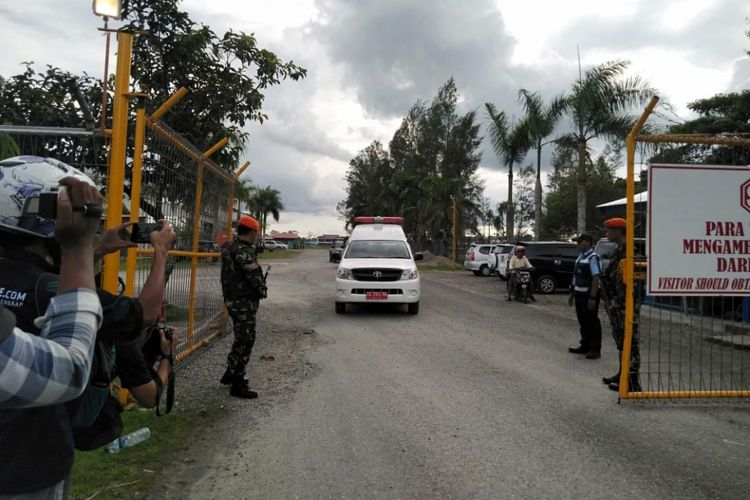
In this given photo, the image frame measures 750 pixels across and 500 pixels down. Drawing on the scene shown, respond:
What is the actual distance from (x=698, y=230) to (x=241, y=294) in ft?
15.0

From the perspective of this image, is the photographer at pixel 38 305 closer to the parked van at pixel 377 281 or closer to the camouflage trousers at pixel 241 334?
the camouflage trousers at pixel 241 334

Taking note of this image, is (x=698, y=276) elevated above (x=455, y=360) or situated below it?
above

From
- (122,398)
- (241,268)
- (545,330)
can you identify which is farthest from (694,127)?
(122,398)

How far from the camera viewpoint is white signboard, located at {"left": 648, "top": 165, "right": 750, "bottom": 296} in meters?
A: 4.96

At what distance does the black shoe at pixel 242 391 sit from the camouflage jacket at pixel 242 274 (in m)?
0.87

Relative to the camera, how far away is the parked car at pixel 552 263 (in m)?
17.0

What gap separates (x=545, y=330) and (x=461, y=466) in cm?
659

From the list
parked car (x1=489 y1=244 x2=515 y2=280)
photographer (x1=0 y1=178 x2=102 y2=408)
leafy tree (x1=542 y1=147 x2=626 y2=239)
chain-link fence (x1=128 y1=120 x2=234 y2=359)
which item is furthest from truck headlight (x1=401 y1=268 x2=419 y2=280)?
leafy tree (x1=542 y1=147 x2=626 y2=239)

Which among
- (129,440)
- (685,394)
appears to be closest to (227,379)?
(129,440)

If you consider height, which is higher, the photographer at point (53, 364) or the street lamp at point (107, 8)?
the street lamp at point (107, 8)

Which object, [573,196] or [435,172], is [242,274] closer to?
[573,196]

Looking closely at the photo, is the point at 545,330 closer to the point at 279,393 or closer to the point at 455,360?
the point at 455,360

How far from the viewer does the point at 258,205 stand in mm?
72250

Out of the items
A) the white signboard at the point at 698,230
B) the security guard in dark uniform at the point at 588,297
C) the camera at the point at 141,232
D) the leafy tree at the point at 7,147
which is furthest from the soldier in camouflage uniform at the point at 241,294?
the security guard in dark uniform at the point at 588,297
